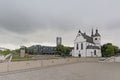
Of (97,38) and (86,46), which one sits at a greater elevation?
(97,38)

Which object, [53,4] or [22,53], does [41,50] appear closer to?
[22,53]

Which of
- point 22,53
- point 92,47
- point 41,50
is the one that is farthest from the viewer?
point 41,50

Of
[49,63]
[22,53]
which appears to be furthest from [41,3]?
[22,53]

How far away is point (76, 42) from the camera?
64.0 meters

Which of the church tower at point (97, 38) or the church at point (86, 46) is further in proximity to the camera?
the church tower at point (97, 38)

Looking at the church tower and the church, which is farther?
the church tower

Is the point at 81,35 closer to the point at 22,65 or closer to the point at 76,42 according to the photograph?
the point at 76,42

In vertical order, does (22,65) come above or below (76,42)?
below

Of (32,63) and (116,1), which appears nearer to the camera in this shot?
(116,1)

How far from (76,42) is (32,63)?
45483 mm

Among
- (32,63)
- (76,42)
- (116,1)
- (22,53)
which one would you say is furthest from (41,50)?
(116,1)

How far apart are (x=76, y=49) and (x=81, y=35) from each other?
624 cm

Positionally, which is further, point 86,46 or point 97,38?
point 97,38

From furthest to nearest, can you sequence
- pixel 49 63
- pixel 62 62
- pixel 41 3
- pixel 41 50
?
pixel 41 50 < pixel 62 62 < pixel 49 63 < pixel 41 3
